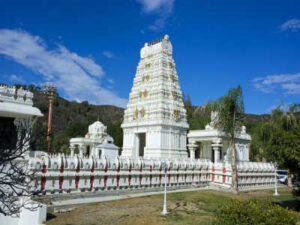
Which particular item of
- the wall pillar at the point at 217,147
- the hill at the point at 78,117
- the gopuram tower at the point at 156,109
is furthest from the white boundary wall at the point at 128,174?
the hill at the point at 78,117

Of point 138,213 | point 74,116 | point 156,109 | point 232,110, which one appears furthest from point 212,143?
point 74,116

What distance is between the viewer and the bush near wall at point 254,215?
7445mm

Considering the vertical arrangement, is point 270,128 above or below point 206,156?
above

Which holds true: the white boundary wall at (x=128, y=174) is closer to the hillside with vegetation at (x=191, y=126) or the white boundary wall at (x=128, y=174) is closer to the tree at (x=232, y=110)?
the hillside with vegetation at (x=191, y=126)

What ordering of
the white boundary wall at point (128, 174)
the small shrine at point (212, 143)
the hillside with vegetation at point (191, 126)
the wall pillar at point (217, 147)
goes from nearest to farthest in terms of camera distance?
the hillside with vegetation at point (191, 126)
the white boundary wall at point (128, 174)
the wall pillar at point (217, 147)
the small shrine at point (212, 143)

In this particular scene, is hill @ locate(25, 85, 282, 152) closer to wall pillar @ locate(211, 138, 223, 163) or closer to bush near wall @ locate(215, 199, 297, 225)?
wall pillar @ locate(211, 138, 223, 163)

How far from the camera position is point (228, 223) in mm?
7625

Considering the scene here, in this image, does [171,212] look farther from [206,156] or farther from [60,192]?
[206,156]

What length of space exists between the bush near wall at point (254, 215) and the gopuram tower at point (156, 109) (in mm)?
24670

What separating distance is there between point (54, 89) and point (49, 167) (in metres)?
23.2

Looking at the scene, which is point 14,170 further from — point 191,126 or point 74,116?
point 74,116

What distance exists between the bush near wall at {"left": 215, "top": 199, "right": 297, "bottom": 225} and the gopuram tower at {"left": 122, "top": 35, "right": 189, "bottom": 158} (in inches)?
971

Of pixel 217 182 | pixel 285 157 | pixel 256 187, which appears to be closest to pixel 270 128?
pixel 256 187

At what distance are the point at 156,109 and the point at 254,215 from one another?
1044 inches
